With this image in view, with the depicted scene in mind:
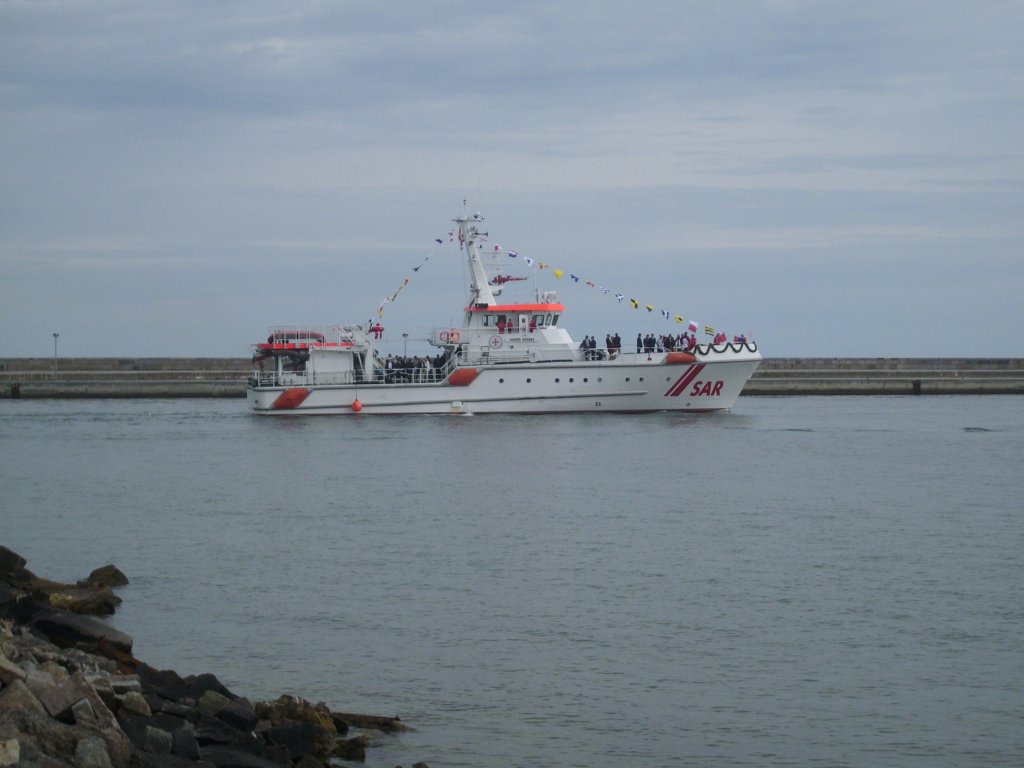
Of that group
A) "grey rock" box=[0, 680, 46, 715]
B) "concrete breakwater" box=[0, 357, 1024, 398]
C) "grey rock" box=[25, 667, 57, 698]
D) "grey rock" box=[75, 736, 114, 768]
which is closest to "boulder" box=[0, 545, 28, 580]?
"grey rock" box=[25, 667, 57, 698]

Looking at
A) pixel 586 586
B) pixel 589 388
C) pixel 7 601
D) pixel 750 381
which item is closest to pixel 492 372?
pixel 589 388

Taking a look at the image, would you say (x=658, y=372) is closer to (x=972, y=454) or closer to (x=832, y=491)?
(x=972, y=454)

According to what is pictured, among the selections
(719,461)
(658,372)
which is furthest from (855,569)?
(658,372)

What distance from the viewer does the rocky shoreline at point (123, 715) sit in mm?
8711

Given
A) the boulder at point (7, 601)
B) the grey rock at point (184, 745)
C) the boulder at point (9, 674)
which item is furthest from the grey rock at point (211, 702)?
the boulder at point (7, 601)

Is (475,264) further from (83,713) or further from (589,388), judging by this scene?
(83,713)

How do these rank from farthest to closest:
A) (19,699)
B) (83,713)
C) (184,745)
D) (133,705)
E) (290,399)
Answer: (290,399) → (133,705) → (184,745) → (83,713) → (19,699)

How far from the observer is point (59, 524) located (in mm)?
24500

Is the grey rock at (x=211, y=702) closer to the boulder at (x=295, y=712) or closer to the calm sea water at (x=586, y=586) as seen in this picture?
the boulder at (x=295, y=712)

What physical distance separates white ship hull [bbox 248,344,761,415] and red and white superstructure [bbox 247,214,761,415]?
1.3 inches

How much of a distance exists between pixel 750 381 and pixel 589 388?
20.6m

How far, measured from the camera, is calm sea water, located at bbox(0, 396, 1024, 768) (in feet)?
40.3

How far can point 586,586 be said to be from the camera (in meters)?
18.2

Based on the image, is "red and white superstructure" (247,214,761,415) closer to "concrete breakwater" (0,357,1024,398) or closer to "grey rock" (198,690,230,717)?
"concrete breakwater" (0,357,1024,398)
